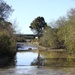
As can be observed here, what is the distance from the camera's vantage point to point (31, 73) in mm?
23875

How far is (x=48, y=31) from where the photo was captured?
243 feet

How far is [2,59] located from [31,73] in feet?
51.6

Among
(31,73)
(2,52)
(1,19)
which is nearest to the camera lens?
(31,73)

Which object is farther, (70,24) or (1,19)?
(70,24)

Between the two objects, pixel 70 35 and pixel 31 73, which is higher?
pixel 70 35

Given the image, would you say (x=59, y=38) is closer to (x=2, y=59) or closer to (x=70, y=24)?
(x=70, y=24)

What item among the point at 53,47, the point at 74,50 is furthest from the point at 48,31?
the point at 74,50

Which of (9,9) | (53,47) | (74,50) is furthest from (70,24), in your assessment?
(53,47)

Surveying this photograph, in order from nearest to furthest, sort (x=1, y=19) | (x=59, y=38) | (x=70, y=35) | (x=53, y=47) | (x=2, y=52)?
(x=1, y=19)
(x=2, y=52)
(x=70, y=35)
(x=59, y=38)
(x=53, y=47)

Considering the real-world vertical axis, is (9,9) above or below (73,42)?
above

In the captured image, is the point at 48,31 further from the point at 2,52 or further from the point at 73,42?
the point at 2,52

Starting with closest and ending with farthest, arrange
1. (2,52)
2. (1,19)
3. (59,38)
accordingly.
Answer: (1,19)
(2,52)
(59,38)

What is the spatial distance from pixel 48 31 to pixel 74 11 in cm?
2611

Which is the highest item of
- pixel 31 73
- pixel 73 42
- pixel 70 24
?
pixel 70 24
